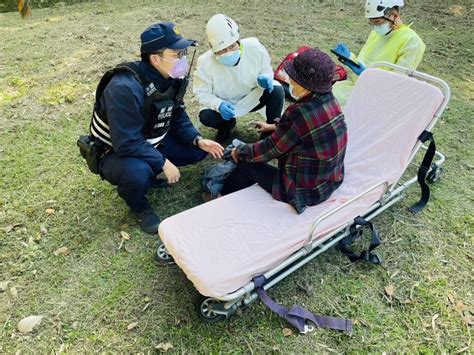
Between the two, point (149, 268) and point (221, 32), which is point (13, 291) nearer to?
point (149, 268)

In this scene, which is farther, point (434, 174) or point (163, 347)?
point (434, 174)

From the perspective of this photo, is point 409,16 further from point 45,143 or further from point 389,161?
point 45,143

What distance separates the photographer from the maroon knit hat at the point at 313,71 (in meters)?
2.25

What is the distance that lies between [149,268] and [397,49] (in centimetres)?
314

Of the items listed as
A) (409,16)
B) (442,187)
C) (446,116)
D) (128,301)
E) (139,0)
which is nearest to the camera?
(128,301)

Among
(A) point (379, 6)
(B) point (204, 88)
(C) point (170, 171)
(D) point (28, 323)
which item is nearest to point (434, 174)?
(A) point (379, 6)

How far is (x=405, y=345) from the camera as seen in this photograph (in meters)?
2.43

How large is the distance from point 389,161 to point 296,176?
93cm

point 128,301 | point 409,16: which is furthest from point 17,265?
point 409,16

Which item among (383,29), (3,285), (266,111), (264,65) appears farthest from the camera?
(266,111)

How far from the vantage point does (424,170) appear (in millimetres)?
3162

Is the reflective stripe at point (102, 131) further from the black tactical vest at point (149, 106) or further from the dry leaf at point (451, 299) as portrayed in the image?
the dry leaf at point (451, 299)

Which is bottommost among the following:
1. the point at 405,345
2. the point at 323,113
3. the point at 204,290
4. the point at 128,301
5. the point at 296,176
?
the point at 405,345

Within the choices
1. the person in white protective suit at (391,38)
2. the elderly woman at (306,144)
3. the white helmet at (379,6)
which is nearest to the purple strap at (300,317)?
the elderly woman at (306,144)
